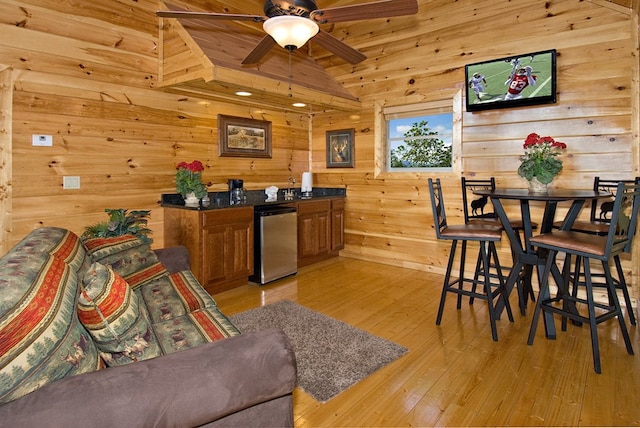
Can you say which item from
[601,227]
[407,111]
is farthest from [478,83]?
[601,227]

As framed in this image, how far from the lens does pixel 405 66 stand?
4.74 meters

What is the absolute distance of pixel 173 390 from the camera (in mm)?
1071

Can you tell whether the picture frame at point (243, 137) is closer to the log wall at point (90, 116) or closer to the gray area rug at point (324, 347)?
the log wall at point (90, 116)

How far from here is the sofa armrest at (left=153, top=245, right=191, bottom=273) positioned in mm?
2766

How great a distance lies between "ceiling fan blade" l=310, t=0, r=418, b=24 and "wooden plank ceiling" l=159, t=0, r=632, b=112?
136 cm

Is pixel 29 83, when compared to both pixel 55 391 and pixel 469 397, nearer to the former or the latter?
pixel 55 391

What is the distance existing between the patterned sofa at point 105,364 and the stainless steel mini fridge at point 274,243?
2.56 m

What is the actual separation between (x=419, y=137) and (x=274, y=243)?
7.60 ft

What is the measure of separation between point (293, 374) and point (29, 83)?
335 centimetres

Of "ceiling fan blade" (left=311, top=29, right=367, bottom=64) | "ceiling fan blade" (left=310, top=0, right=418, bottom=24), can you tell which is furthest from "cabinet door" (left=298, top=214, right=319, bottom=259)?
"ceiling fan blade" (left=310, top=0, right=418, bottom=24)

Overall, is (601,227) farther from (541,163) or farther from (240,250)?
(240,250)

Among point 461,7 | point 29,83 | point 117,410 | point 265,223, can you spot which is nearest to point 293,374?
point 117,410

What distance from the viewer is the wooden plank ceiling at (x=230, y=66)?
352 cm

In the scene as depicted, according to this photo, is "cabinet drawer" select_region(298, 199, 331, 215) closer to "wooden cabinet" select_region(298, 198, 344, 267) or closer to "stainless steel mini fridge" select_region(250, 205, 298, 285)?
"wooden cabinet" select_region(298, 198, 344, 267)
